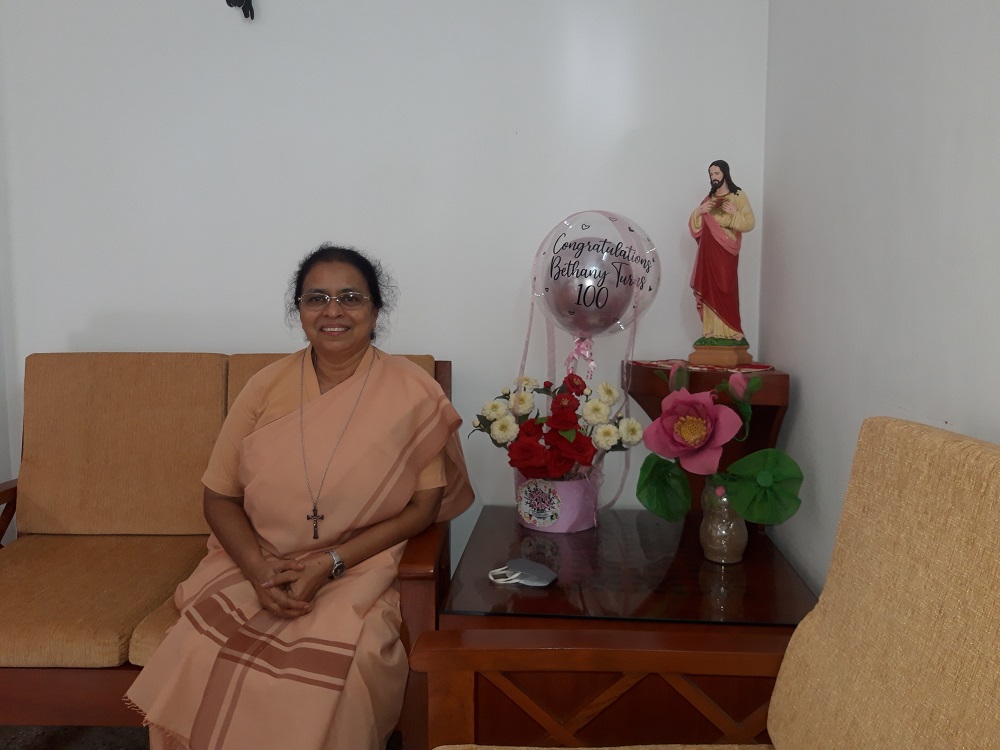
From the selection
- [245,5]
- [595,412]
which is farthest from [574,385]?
[245,5]

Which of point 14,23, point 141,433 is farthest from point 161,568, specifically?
point 14,23

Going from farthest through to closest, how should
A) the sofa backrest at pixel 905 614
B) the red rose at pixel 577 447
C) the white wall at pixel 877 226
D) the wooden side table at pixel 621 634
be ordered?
the red rose at pixel 577 447, the wooden side table at pixel 621 634, the white wall at pixel 877 226, the sofa backrest at pixel 905 614

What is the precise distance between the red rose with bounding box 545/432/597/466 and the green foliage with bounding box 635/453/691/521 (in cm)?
15

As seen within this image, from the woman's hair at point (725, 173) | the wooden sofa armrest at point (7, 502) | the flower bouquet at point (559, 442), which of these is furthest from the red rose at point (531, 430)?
the wooden sofa armrest at point (7, 502)

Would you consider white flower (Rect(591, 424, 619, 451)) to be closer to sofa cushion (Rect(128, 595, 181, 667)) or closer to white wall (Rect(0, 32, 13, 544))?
sofa cushion (Rect(128, 595, 181, 667))

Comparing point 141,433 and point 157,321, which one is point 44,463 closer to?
point 141,433

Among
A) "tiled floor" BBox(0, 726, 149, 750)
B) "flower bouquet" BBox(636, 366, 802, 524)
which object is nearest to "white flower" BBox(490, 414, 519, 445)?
"flower bouquet" BBox(636, 366, 802, 524)

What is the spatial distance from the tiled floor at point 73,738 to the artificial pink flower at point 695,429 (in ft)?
5.03

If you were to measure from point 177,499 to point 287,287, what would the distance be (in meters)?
0.71

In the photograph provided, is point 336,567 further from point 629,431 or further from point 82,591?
point 629,431

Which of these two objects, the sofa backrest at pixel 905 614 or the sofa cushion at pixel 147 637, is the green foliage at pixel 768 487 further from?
the sofa cushion at pixel 147 637

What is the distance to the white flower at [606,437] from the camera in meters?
1.73

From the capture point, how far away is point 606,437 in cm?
173

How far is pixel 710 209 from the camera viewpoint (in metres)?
1.85
